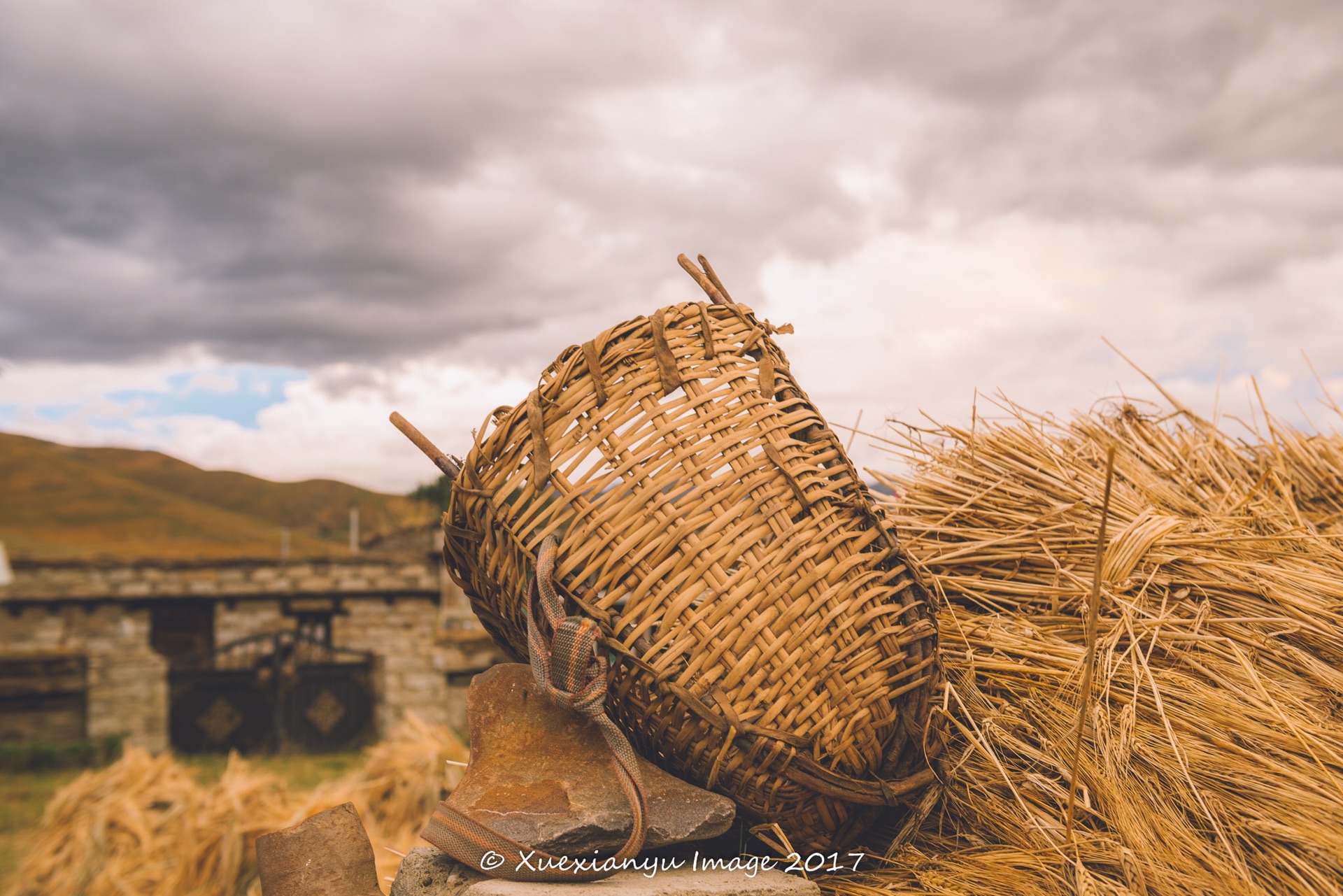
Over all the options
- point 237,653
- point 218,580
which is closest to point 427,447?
point 218,580

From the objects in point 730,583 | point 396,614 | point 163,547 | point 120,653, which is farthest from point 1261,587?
point 163,547

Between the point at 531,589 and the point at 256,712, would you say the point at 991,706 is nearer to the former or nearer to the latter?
the point at 531,589

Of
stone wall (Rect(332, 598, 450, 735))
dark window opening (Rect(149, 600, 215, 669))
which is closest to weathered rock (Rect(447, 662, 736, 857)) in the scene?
stone wall (Rect(332, 598, 450, 735))

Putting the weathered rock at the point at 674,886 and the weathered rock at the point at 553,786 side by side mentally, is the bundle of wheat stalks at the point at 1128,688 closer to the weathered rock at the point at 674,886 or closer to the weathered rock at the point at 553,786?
the weathered rock at the point at 674,886

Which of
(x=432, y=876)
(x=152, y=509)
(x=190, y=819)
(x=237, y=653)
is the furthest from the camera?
(x=152, y=509)

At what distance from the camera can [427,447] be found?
1.63 meters

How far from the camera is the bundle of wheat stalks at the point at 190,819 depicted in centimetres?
282

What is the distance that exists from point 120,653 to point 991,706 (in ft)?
41.6

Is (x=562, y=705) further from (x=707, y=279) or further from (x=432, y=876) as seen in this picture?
(x=707, y=279)

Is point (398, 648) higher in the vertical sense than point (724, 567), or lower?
lower

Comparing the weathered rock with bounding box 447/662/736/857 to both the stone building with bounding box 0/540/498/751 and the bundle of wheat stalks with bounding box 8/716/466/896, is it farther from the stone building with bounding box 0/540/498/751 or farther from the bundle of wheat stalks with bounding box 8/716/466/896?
the stone building with bounding box 0/540/498/751

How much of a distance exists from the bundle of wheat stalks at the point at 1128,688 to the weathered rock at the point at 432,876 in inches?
26.1

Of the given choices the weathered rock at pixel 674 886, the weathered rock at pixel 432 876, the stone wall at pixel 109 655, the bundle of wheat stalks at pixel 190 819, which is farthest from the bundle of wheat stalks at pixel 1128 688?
the stone wall at pixel 109 655

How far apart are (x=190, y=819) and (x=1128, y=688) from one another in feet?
10.3
